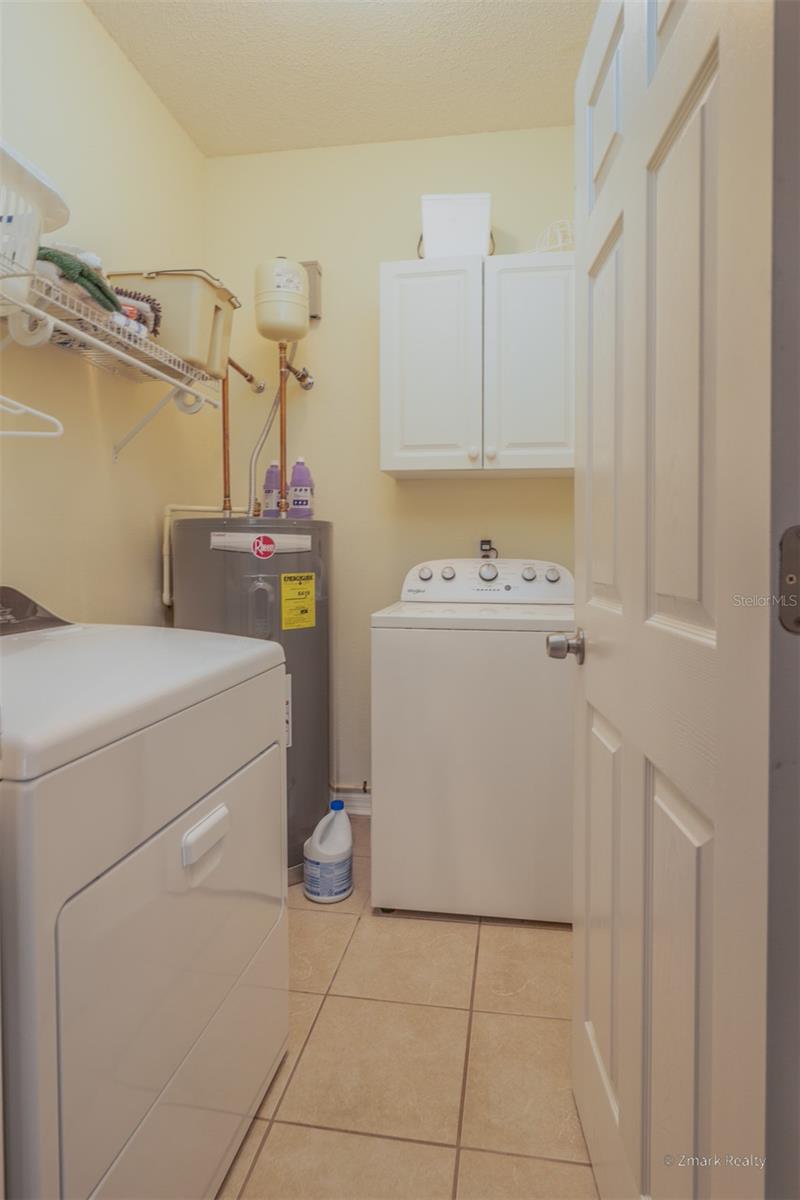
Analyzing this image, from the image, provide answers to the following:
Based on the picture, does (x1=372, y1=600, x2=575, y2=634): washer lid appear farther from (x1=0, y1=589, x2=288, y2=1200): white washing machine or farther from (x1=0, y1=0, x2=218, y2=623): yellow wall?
(x1=0, y1=0, x2=218, y2=623): yellow wall

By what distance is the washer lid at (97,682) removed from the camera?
66 cm

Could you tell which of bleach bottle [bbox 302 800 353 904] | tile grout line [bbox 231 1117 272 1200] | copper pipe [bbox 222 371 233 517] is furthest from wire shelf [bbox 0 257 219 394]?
tile grout line [bbox 231 1117 272 1200]

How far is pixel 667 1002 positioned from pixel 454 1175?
2.32 feet

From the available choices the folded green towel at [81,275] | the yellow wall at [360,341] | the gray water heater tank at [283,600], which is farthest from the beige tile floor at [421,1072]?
the folded green towel at [81,275]

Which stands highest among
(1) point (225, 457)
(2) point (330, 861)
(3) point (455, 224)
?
(3) point (455, 224)

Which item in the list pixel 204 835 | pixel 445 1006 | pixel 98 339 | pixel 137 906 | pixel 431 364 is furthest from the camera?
pixel 431 364

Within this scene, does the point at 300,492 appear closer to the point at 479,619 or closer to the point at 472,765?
the point at 479,619

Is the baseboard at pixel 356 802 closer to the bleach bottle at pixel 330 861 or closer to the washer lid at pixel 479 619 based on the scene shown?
the bleach bottle at pixel 330 861

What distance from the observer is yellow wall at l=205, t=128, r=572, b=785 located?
249cm

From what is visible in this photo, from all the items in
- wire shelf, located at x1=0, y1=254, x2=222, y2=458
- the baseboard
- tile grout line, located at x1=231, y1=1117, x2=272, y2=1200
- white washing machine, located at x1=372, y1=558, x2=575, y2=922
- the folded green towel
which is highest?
the folded green towel

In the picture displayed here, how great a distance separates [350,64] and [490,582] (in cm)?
177

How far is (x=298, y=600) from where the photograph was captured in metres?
2.16

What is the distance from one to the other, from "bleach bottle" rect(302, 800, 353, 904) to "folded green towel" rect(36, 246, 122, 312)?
1523 millimetres

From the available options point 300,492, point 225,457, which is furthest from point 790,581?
point 225,457
